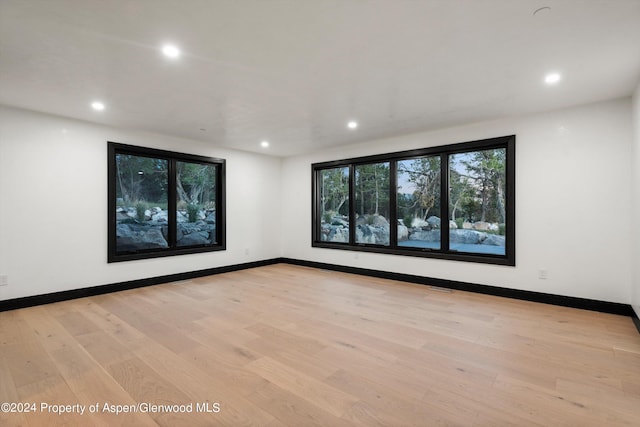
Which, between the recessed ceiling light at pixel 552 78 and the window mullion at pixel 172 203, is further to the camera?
the window mullion at pixel 172 203

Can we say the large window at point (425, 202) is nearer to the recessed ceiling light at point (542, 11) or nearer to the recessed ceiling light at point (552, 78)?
the recessed ceiling light at point (552, 78)

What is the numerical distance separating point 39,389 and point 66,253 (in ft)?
8.80

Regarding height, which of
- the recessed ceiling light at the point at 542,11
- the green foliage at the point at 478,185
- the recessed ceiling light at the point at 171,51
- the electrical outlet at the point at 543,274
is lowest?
the electrical outlet at the point at 543,274

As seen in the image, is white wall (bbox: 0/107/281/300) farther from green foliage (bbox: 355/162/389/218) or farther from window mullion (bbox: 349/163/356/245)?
green foliage (bbox: 355/162/389/218)

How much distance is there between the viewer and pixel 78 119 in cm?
429

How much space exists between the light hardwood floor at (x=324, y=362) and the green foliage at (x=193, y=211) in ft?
6.36

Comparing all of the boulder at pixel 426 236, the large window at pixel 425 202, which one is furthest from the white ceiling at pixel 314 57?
the boulder at pixel 426 236

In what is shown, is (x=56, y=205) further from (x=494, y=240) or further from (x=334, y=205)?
(x=494, y=240)

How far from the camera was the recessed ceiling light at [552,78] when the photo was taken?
295cm

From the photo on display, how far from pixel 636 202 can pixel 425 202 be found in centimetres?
252

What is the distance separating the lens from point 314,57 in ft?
8.52

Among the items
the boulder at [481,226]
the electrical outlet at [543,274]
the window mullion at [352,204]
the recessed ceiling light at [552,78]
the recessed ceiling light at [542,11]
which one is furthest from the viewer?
the window mullion at [352,204]

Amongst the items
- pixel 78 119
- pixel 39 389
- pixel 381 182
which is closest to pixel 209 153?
pixel 78 119

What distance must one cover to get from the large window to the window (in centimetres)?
211
